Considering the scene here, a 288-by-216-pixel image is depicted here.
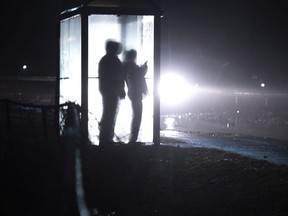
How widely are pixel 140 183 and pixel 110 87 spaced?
3.06 meters

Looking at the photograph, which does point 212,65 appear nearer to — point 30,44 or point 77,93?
point 30,44

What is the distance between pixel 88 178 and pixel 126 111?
302cm

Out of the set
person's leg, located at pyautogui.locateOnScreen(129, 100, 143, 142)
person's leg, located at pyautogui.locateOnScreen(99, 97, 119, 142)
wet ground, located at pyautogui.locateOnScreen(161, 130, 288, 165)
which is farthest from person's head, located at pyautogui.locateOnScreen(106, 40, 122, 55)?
wet ground, located at pyautogui.locateOnScreen(161, 130, 288, 165)

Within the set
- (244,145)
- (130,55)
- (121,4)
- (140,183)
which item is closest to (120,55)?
(130,55)

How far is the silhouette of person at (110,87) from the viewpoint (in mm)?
11133

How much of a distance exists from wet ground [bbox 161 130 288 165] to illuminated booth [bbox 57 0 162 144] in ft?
7.64

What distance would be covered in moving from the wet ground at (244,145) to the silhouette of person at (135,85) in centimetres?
241

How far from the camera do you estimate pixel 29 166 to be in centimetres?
967

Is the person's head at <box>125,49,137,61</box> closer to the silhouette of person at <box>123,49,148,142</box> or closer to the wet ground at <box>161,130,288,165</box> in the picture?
the silhouette of person at <box>123,49,148,142</box>

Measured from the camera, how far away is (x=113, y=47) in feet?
37.0

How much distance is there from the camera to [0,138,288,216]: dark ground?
756 cm

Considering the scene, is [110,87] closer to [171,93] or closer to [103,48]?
[103,48]

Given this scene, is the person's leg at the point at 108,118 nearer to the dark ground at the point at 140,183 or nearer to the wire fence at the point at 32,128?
the dark ground at the point at 140,183

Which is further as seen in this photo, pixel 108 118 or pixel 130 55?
pixel 130 55
